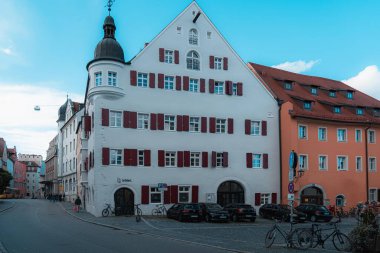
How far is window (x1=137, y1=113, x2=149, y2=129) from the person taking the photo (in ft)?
134

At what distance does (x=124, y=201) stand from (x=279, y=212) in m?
12.5

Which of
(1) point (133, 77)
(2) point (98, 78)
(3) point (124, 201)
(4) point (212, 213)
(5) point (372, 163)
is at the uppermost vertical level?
(1) point (133, 77)

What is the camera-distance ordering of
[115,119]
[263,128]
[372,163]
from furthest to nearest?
[372,163] < [263,128] < [115,119]

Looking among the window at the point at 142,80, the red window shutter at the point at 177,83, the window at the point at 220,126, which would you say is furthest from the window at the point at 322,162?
the window at the point at 142,80

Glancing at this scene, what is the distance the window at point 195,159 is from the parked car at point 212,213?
642cm

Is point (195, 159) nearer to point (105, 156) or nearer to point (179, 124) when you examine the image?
point (179, 124)

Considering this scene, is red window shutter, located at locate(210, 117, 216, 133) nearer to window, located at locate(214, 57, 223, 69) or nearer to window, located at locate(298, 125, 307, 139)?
window, located at locate(214, 57, 223, 69)

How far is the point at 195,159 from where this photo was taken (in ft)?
140

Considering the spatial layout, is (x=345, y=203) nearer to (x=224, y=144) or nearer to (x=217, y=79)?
(x=224, y=144)

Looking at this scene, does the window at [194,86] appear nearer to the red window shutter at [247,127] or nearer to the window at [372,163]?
the red window shutter at [247,127]

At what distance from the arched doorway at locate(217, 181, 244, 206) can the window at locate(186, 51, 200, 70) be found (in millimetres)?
10738

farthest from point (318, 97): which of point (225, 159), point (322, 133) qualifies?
point (225, 159)

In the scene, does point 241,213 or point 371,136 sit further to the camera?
point 371,136

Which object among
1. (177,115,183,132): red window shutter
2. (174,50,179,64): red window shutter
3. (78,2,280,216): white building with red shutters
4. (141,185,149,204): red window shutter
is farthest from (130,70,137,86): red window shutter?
(141,185,149,204): red window shutter
